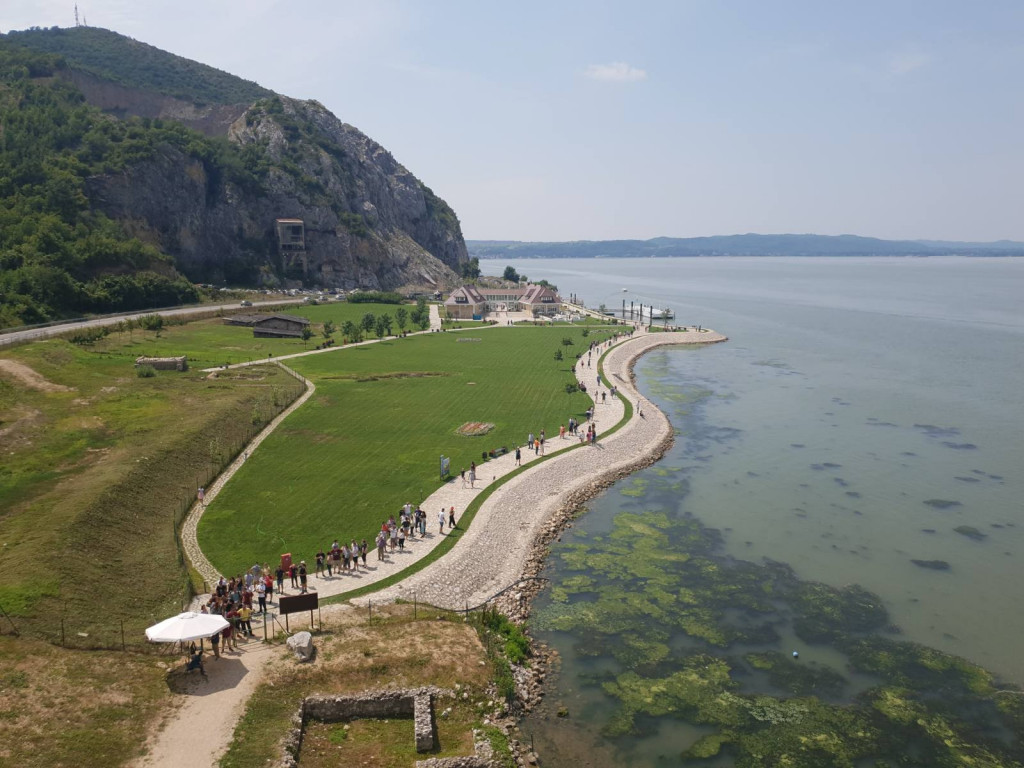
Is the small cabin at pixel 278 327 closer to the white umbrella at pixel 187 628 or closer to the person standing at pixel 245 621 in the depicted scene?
the person standing at pixel 245 621

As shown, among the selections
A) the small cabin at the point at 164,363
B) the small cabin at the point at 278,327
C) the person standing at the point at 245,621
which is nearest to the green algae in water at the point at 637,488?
the person standing at the point at 245,621

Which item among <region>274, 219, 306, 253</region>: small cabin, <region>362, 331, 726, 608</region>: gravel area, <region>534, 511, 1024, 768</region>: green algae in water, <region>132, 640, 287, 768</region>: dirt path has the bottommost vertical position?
<region>534, 511, 1024, 768</region>: green algae in water

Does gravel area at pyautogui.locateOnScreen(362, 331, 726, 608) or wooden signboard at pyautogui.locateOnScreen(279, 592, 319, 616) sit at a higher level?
wooden signboard at pyautogui.locateOnScreen(279, 592, 319, 616)

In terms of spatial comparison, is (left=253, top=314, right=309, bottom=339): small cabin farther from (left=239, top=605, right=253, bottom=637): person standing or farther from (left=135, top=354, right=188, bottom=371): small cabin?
(left=239, top=605, right=253, bottom=637): person standing

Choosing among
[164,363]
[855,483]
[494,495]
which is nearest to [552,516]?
[494,495]

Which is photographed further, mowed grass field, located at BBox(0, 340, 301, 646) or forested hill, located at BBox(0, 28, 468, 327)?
forested hill, located at BBox(0, 28, 468, 327)

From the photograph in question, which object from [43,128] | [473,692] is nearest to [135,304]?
[43,128]

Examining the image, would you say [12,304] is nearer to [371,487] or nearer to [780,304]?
[371,487]

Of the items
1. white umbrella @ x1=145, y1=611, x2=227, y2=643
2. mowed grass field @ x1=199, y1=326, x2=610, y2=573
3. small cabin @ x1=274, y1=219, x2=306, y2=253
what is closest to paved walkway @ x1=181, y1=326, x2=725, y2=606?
mowed grass field @ x1=199, y1=326, x2=610, y2=573
